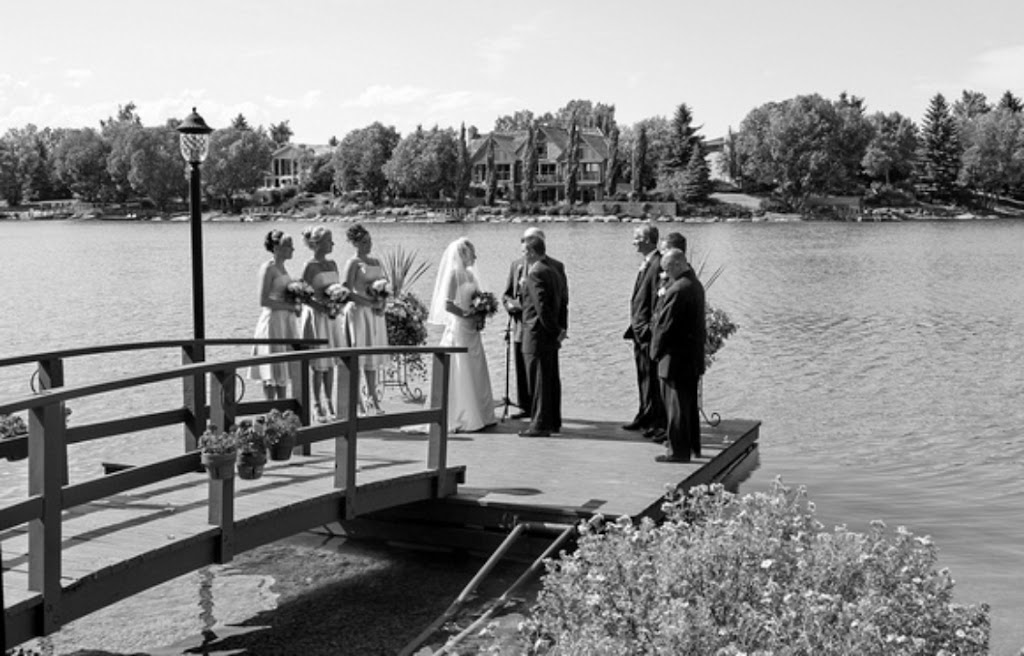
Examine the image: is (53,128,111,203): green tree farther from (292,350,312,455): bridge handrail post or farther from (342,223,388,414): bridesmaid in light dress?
(292,350,312,455): bridge handrail post

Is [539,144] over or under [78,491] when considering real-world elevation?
over

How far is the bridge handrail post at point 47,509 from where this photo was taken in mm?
6359

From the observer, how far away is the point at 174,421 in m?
9.61

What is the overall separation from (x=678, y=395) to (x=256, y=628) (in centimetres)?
451

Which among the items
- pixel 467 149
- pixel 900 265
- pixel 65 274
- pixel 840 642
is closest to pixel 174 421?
pixel 840 642

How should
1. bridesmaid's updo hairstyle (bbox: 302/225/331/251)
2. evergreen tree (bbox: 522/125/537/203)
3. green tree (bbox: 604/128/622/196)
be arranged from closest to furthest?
bridesmaid's updo hairstyle (bbox: 302/225/331/251) < green tree (bbox: 604/128/622/196) < evergreen tree (bbox: 522/125/537/203)

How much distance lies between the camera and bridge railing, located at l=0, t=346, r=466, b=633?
6.38 m

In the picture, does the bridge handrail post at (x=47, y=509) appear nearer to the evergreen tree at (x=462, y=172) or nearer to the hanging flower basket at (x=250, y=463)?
the hanging flower basket at (x=250, y=463)

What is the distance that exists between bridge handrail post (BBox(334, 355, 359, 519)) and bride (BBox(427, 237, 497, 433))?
3.18m

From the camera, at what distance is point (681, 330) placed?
10859 mm

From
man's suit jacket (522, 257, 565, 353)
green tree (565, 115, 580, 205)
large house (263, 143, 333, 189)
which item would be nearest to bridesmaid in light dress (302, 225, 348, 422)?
man's suit jacket (522, 257, 565, 353)

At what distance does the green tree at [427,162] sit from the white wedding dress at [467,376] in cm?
12616

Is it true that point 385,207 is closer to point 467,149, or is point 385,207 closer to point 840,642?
point 467,149

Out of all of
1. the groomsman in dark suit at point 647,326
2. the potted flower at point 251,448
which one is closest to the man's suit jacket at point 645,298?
the groomsman in dark suit at point 647,326
